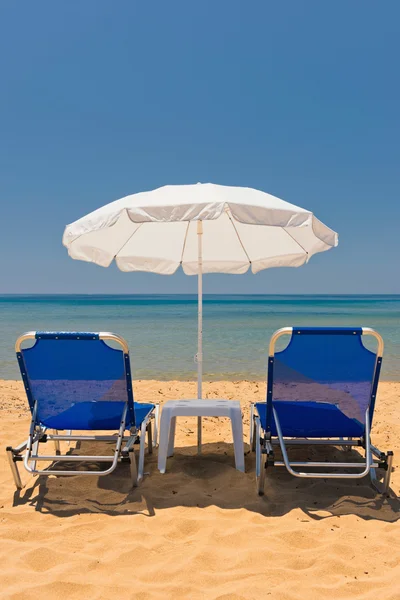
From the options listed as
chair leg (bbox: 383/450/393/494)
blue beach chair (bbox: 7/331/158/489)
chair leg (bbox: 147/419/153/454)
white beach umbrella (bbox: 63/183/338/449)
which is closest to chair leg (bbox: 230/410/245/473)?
white beach umbrella (bbox: 63/183/338/449)

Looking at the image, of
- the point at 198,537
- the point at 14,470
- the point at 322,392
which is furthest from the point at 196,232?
the point at 198,537

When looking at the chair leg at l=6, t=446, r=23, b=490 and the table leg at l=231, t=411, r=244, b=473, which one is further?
the table leg at l=231, t=411, r=244, b=473

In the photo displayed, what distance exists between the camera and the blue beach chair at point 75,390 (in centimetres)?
295

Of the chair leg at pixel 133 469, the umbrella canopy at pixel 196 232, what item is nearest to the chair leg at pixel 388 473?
the umbrella canopy at pixel 196 232

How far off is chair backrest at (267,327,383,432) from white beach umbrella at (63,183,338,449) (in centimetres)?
86

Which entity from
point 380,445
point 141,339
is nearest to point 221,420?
point 380,445

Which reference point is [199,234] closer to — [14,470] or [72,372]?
[72,372]

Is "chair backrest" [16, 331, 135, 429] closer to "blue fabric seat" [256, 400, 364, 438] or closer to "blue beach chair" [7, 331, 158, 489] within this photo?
"blue beach chair" [7, 331, 158, 489]

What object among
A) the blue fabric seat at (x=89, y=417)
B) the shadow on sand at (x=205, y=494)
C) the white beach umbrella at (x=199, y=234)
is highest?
the white beach umbrella at (x=199, y=234)

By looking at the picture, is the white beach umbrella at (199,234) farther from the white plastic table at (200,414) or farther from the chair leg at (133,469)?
the chair leg at (133,469)

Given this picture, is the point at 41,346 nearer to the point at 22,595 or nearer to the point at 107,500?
the point at 107,500

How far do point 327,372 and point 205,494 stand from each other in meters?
1.24

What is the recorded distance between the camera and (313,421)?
10.0 feet

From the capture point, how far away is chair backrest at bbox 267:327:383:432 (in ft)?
9.62
